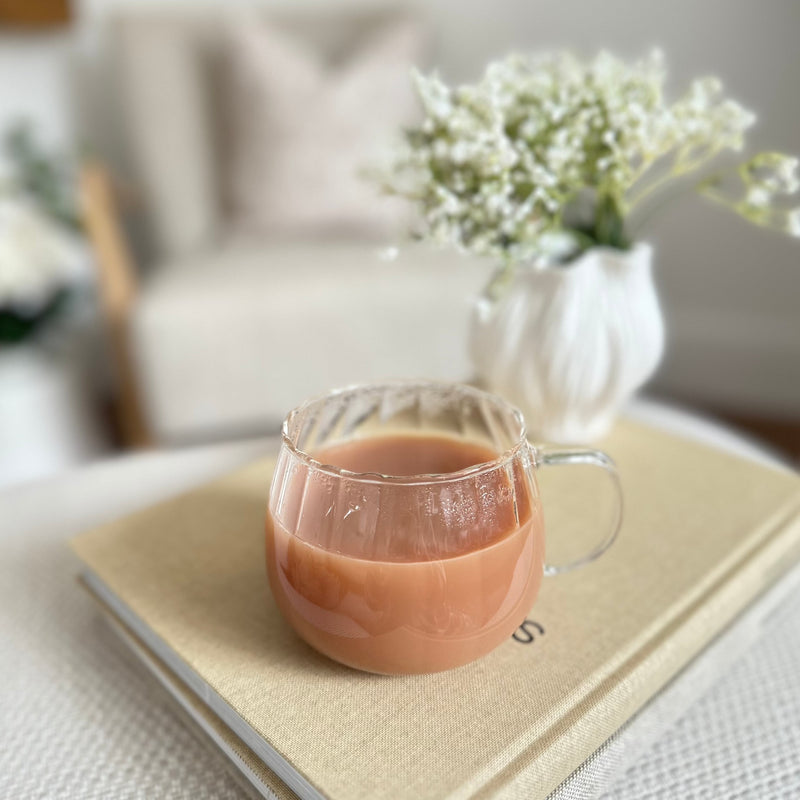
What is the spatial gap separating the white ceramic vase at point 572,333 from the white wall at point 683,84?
1313 mm

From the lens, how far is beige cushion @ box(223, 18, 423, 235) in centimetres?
162

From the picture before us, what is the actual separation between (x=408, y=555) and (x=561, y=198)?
320 mm

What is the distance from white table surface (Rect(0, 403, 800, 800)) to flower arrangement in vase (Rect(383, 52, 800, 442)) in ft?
0.77

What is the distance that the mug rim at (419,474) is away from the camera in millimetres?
378

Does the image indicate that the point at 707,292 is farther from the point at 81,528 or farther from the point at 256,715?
the point at 256,715

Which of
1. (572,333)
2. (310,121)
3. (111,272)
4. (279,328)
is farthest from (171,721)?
(310,121)

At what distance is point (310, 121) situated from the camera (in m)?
1.61

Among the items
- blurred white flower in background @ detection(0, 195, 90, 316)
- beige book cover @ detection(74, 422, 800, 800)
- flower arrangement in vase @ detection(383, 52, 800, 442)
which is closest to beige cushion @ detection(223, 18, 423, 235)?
blurred white flower in background @ detection(0, 195, 90, 316)

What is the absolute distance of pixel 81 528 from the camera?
2.23ft

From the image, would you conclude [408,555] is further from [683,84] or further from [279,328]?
[683,84]

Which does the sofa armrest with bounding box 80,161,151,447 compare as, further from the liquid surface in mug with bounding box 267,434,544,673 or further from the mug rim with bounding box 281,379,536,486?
the liquid surface in mug with bounding box 267,434,544,673

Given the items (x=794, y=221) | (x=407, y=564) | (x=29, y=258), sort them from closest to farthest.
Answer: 1. (x=407, y=564)
2. (x=794, y=221)
3. (x=29, y=258)

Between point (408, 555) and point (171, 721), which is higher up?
point (408, 555)

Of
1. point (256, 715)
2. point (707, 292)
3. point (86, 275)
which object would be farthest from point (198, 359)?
point (707, 292)
